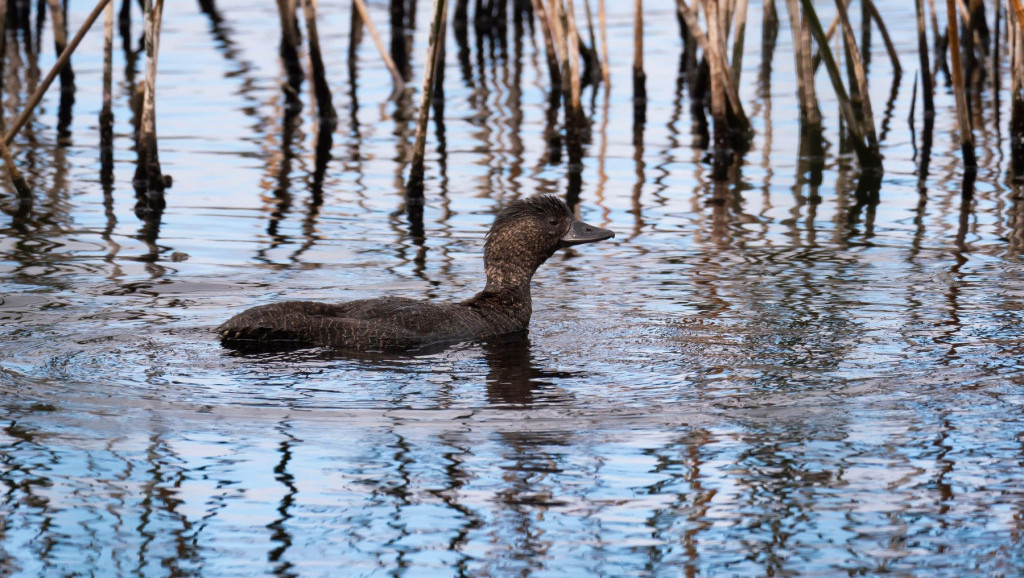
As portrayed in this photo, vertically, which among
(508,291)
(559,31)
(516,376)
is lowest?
(516,376)

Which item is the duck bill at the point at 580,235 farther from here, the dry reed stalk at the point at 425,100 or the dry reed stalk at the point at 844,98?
the dry reed stalk at the point at 844,98

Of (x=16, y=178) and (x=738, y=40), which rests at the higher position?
(x=738, y=40)

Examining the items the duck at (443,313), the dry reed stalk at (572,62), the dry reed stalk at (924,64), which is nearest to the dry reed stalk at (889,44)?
the dry reed stalk at (924,64)

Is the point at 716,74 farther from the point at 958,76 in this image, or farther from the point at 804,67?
the point at 958,76

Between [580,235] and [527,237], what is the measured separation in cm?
36

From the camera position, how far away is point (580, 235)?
923 centimetres

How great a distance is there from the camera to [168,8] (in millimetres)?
28219

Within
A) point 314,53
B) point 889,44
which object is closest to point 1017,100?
point 889,44

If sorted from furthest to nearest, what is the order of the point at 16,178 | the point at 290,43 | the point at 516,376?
1. the point at 290,43
2. the point at 16,178
3. the point at 516,376

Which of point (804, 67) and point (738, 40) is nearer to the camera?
point (804, 67)

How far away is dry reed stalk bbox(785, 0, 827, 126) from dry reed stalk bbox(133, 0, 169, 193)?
4999 mm

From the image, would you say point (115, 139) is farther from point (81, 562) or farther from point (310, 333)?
point (81, 562)

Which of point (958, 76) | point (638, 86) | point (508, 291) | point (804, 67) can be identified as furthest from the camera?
point (638, 86)

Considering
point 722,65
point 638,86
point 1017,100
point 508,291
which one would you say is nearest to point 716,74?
point 722,65
